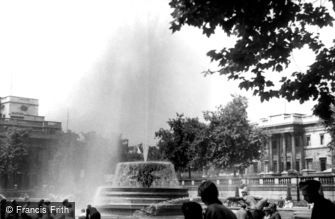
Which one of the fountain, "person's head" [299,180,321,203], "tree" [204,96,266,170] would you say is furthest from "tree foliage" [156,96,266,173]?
"person's head" [299,180,321,203]

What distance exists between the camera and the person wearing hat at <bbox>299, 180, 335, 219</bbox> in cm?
Answer: 573

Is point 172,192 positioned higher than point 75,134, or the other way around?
point 75,134

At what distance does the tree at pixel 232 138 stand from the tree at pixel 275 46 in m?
44.2

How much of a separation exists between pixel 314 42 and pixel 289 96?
4.62 ft

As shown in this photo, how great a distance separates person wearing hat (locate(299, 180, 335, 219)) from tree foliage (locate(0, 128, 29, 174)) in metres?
71.5

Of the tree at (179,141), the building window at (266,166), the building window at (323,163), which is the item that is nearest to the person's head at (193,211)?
the tree at (179,141)

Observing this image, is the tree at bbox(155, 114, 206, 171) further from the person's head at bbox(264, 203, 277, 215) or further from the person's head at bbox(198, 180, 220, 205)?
the person's head at bbox(198, 180, 220, 205)

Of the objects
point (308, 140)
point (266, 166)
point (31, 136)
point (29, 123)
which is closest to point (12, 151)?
point (31, 136)

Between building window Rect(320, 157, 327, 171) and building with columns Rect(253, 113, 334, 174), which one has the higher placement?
building with columns Rect(253, 113, 334, 174)

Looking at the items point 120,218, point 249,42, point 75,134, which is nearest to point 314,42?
point 249,42

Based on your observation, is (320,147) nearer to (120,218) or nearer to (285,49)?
(120,218)

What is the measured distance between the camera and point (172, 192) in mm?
21609

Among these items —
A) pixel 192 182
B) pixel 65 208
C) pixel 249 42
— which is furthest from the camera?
pixel 192 182

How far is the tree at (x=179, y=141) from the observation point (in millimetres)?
66938
